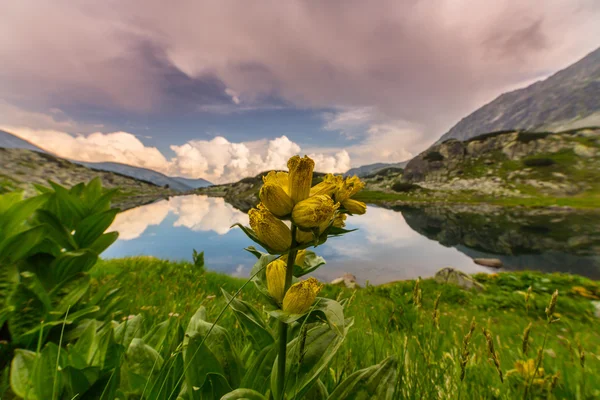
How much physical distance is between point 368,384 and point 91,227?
315 cm

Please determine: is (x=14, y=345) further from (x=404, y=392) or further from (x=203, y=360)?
(x=404, y=392)

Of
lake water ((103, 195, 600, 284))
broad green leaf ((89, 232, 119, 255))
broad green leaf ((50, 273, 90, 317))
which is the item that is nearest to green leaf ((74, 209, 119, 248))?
broad green leaf ((89, 232, 119, 255))

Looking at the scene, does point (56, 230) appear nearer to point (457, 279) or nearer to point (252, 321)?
point (252, 321)

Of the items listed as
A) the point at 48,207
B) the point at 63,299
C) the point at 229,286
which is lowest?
the point at 229,286

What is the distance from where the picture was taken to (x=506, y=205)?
80.9 m

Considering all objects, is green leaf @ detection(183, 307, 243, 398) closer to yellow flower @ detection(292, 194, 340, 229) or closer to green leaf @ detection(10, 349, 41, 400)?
yellow flower @ detection(292, 194, 340, 229)

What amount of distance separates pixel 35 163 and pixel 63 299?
190898mm

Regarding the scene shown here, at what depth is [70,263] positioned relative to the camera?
2643 millimetres

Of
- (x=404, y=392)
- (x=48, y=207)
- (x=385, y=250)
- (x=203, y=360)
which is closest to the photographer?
(x=203, y=360)

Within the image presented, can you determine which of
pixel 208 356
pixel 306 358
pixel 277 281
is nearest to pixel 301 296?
pixel 277 281

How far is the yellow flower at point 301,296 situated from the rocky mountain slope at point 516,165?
11978 centimetres

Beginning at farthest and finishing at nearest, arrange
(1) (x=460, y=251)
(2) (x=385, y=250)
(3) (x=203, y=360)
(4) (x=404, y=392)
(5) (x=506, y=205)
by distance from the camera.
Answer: (5) (x=506, y=205)
(2) (x=385, y=250)
(1) (x=460, y=251)
(4) (x=404, y=392)
(3) (x=203, y=360)

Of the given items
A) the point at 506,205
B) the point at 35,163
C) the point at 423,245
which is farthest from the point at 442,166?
the point at 35,163

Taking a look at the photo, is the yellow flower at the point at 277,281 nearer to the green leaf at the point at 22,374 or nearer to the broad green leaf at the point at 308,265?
the broad green leaf at the point at 308,265
